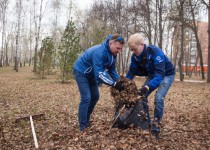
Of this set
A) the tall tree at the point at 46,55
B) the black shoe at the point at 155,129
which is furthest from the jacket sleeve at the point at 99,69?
the tall tree at the point at 46,55

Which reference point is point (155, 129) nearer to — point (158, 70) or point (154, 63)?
point (158, 70)

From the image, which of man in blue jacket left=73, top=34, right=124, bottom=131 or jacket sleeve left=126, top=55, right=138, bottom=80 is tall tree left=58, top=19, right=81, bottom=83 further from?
jacket sleeve left=126, top=55, right=138, bottom=80

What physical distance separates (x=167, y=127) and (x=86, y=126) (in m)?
1.91

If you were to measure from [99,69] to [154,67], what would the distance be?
41.9 inches

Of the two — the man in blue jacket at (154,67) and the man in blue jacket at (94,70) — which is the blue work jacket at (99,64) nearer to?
the man in blue jacket at (94,70)

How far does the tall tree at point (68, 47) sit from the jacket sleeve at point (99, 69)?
45.7 ft

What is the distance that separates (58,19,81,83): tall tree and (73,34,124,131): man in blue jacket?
13.4 metres

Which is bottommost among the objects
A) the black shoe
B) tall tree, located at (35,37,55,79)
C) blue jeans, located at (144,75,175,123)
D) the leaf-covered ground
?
the leaf-covered ground

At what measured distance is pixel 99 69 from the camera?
4.78 meters

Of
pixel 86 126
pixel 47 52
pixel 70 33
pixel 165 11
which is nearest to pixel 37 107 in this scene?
pixel 86 126

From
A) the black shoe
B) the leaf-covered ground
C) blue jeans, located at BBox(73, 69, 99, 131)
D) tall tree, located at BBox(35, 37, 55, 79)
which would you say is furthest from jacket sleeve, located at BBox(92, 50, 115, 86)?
tall tree, located at BBox(35, 37, 55, 79)

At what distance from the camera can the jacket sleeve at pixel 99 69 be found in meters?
4.70

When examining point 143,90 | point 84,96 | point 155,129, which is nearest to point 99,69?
point 84,96

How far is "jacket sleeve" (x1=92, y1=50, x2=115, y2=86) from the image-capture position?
4.70m
